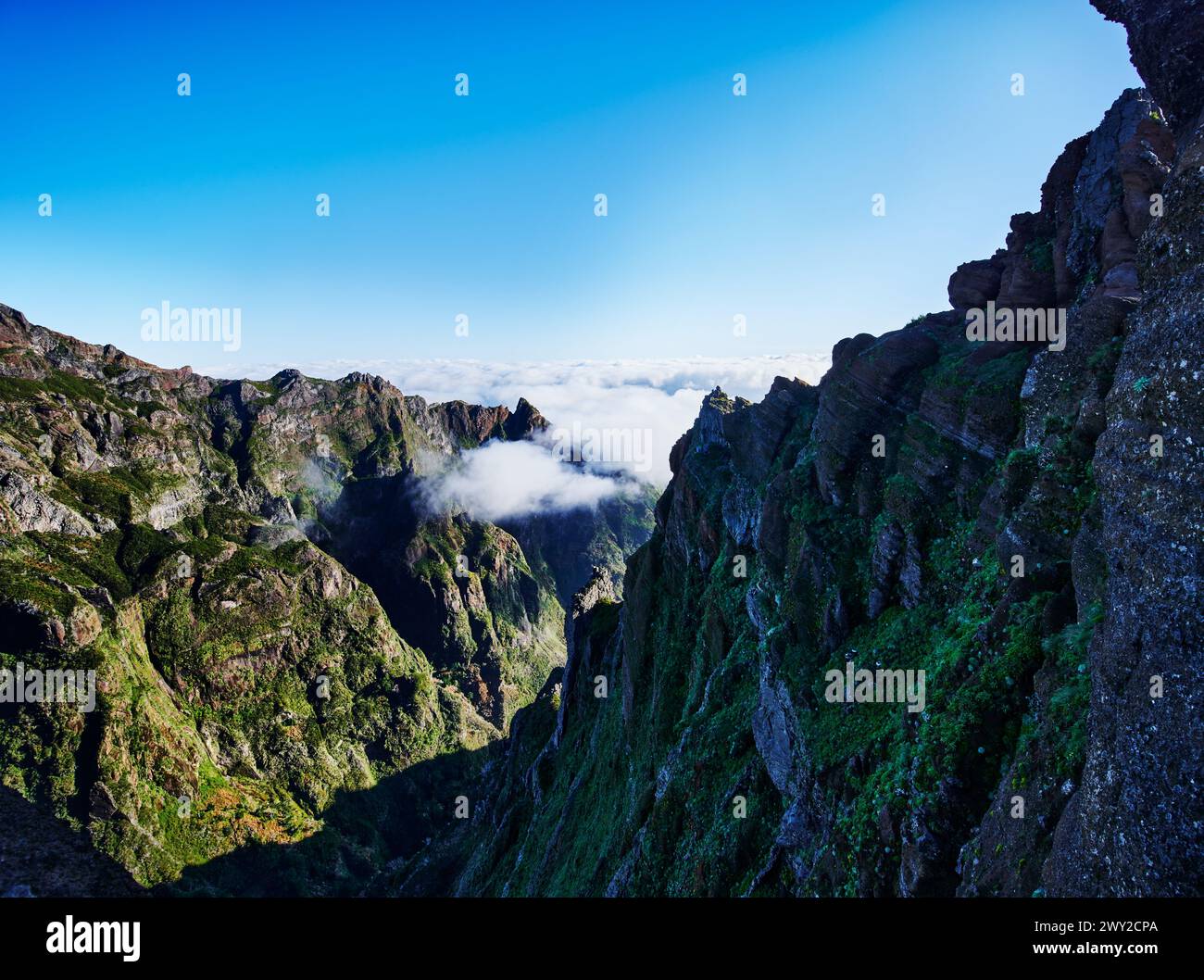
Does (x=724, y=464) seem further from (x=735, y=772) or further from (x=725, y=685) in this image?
(x=735, y=772)
